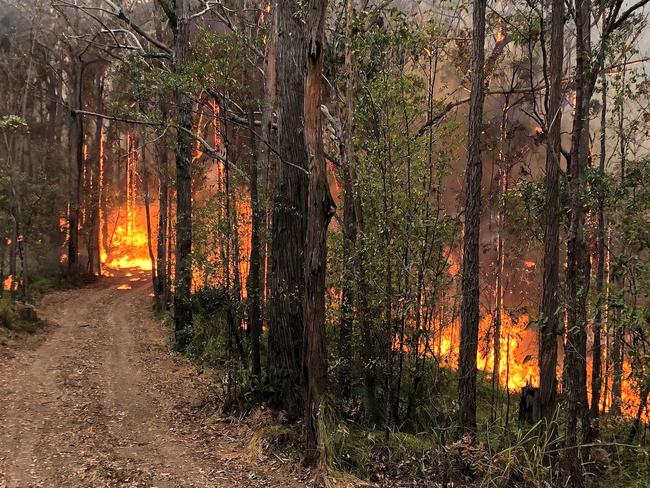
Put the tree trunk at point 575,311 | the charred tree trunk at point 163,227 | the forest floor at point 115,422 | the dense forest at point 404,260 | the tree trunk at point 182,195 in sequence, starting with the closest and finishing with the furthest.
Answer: the tree trunk at point 575,311, the dense forest at point 404,260, the forest floor at point 115,422, the tree trunk at point 182,195, the charred tree trunk at point 163,227

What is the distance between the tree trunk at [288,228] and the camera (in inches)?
293

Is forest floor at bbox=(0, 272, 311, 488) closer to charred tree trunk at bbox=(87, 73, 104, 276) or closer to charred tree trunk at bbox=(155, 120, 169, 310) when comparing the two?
charred tree trunk at bbox=(155, 120, 169, 310)

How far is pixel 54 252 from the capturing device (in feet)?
83.7

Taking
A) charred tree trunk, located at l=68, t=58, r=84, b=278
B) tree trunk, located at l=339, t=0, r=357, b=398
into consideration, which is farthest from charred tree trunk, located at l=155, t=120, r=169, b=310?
tree trunk, located at l=339, t=0, r=357, b=398

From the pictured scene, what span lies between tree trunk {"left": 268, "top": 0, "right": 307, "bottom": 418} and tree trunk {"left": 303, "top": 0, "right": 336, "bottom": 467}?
1.59 m

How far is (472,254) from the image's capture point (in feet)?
20.5

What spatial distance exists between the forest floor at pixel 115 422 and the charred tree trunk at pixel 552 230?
357 centimetres

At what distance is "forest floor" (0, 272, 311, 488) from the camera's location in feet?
19.6

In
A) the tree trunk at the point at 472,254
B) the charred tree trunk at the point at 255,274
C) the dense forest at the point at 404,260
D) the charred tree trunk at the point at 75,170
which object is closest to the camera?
the dense forest at the point at 404,260

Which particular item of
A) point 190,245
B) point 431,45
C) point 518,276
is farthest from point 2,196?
point 518,276

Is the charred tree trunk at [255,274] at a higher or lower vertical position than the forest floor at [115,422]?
higher

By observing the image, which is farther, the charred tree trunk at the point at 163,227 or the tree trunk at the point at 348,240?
the charred tree trunk at the point at 163,227

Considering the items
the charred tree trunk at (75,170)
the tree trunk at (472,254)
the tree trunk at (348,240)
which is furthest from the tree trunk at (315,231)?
the charred tree trunk at (75,170)

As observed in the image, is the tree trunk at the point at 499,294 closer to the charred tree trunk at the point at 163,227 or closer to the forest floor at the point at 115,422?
the forest floor at the point at 115,422
